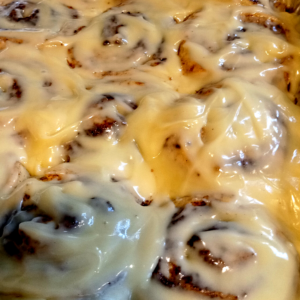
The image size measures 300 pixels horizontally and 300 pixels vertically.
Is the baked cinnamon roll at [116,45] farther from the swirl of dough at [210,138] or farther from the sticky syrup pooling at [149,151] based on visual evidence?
the swirl of dough at [210,138]

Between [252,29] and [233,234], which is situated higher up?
[252,29]

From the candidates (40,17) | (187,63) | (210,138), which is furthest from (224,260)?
Result: (40,17)

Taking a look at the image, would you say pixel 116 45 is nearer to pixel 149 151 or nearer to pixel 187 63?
pixel 187 63

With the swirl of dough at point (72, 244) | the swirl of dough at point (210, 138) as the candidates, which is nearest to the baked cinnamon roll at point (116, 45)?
the swirl of dough at point (210, 138)

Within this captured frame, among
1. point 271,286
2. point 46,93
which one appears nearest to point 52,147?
point 46,93

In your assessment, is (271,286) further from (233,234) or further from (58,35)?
(58,35)

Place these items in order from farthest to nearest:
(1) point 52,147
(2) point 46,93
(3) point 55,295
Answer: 1. (2) point 46,93
2. (1) point 52,147
3. (3) point 55,295
